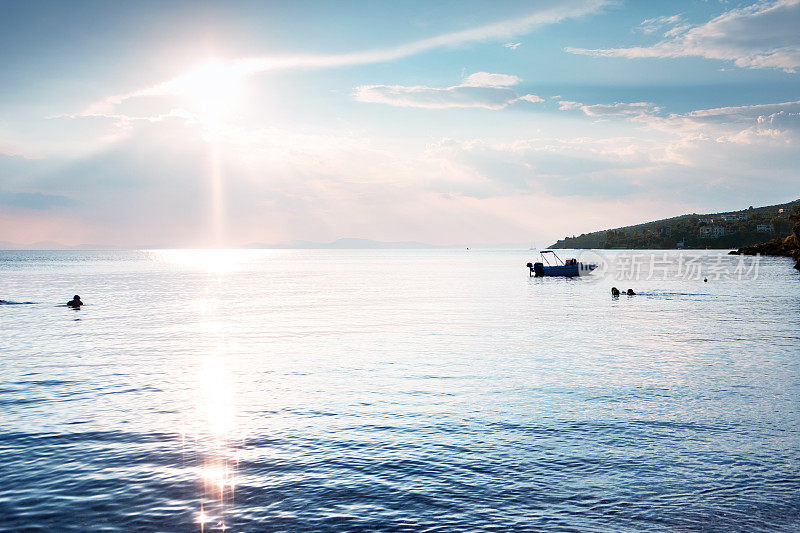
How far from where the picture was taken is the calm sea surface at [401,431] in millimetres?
13078

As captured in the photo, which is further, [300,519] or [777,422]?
[777,422]

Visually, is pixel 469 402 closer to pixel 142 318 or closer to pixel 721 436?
pixel 721 436

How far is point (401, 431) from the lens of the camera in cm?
1925

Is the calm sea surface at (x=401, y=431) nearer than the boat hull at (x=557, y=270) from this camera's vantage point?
Yes

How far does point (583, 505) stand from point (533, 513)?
1268 mm

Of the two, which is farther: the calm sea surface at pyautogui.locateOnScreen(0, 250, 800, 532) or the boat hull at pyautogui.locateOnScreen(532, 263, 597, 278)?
the boat hull at pyautogui.locateOnScreen(532, 263, 597, 278)

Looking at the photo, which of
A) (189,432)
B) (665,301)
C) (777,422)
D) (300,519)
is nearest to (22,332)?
(189,432)

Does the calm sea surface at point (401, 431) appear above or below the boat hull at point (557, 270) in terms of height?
below

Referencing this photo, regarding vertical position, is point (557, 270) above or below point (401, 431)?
above

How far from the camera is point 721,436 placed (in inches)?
730

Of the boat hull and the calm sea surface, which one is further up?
the boat hull

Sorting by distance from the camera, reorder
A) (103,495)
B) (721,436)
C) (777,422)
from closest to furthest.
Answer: (103,495)
(721,436)
(777,422)

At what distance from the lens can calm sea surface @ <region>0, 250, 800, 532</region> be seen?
13078mm

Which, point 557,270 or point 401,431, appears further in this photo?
point 557,270
